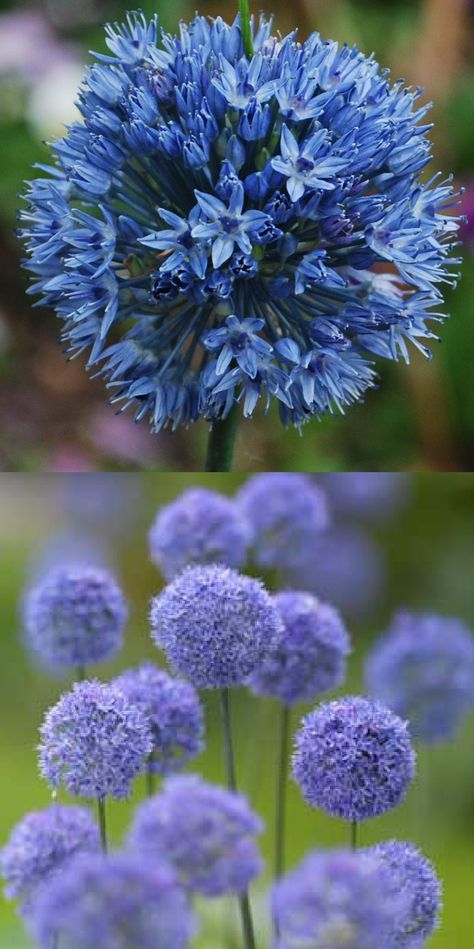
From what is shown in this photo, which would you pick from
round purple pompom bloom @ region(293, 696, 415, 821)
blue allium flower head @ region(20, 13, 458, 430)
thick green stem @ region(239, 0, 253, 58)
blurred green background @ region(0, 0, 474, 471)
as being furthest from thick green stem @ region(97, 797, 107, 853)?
blurred green background @ region(0, 0, 474, 471)

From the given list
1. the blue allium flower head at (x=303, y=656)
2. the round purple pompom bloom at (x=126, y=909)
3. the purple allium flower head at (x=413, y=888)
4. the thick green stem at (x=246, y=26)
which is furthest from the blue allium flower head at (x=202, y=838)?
the thick green stem at (x=246, y=26)

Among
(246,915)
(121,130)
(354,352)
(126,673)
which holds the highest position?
(121,130)

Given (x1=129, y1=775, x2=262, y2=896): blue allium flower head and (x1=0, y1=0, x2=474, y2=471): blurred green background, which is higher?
(x1=0, y1=0, x2=474, y2=471): blurred green background

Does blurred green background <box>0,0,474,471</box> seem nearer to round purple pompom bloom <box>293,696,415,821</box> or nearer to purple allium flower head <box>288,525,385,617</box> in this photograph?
purple allium flower head <box>288,525,385,617</box>

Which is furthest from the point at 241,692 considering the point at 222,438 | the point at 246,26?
the point at 246,26

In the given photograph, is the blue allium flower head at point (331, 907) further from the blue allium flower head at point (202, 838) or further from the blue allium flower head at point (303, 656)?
the blue allium flower head at point (303, 656)

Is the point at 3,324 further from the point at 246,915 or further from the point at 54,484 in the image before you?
the point at 246,915

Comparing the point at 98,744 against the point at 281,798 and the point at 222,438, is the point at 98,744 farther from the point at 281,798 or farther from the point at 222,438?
the point at 222,438

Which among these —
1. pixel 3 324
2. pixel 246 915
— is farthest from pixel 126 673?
pixel 3 324
